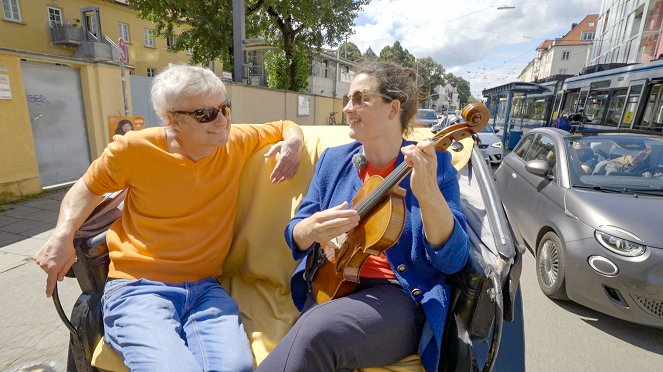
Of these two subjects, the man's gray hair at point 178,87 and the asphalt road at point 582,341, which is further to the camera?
the asphalt road at point 582,341

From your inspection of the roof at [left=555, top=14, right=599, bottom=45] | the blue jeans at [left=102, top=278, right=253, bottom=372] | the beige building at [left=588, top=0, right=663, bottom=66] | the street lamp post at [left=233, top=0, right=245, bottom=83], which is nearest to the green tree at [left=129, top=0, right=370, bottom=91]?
the street lamp post at [left=233, top=0, right=245, bottom=83]

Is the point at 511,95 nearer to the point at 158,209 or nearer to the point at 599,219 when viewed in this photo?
the point at 599,219

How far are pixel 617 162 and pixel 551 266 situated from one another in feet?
4.26

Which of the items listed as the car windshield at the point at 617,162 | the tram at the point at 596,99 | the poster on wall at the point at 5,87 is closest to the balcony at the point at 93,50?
the poster on wall at the point at 5,87

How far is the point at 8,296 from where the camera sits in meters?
3.10

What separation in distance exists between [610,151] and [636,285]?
1.67 metres

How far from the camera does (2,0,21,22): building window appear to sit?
19.5m

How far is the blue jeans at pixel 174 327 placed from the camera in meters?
1.52

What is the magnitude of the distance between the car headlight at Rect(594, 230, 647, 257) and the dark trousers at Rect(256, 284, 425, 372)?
2058mm

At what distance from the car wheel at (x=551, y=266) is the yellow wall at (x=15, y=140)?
7495mm

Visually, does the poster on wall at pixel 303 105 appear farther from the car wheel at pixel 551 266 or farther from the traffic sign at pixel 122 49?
the car wheel at pixel 551 266

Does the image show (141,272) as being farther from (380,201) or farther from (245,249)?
(380,201)

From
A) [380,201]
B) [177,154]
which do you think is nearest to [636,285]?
[380,201]

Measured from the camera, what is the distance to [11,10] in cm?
1981
